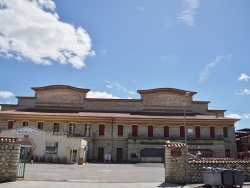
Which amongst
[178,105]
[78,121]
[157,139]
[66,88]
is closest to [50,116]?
[78,121]

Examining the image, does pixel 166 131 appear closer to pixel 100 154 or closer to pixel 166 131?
pixel 166 131

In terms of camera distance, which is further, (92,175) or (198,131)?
(198,131)

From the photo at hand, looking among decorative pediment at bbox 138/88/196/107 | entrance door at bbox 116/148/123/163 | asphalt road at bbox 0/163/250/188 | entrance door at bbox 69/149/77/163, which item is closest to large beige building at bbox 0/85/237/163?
entrance door at bbox 116/148/123/163

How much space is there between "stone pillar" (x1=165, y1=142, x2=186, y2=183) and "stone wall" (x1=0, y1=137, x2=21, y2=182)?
8093mm

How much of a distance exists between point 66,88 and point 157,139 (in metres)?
16.7

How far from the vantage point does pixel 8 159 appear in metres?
13.1

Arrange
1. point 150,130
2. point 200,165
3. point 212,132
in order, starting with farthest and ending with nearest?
point 212,132 < point 150,130 < point 200,165

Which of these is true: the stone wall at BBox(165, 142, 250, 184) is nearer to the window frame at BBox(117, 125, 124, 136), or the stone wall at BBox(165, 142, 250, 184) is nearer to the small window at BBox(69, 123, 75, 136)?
the window frame at BBox(117, 125, 124, 136)

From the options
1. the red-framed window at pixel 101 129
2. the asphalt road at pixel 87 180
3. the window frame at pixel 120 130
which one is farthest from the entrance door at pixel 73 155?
the asphalt road at pixel 87 180

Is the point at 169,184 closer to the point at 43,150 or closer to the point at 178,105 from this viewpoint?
the point at 43,150

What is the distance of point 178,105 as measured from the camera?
42375mm

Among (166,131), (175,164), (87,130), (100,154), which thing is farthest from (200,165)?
(87,130)

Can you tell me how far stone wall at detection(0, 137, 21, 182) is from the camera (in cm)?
1287

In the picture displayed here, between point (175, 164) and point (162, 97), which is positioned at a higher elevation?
point (162, 97)
